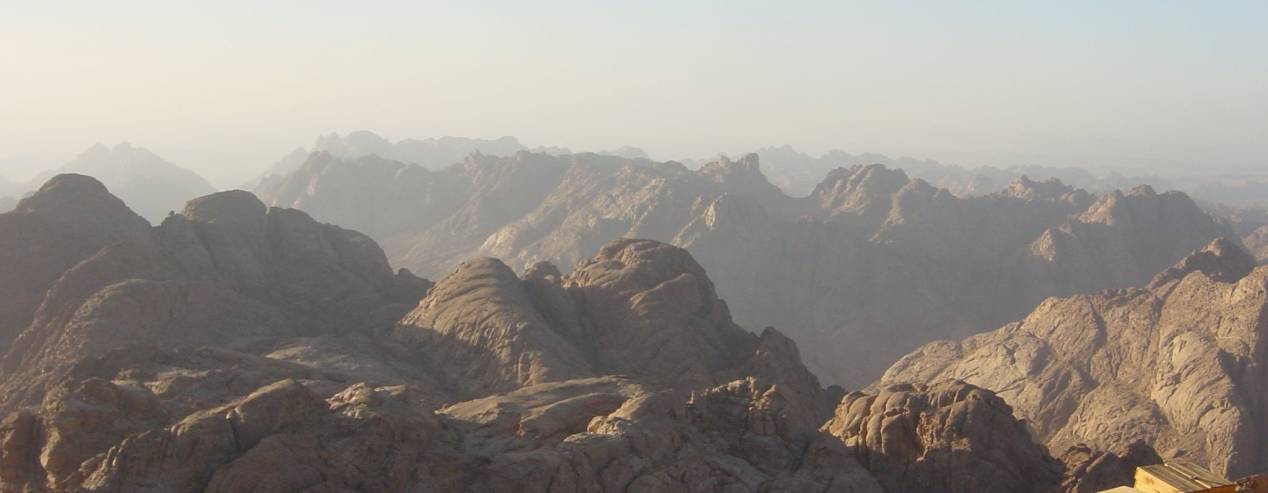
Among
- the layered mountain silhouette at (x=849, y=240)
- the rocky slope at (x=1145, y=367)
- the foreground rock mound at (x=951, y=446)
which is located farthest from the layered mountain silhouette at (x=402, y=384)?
the layered mountain silhouette at (x=849, y=240)

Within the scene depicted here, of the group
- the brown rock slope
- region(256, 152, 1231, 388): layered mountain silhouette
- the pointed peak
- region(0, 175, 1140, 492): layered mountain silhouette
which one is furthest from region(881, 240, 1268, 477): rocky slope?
the brown rock slope

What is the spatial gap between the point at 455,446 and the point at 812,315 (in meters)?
67.6

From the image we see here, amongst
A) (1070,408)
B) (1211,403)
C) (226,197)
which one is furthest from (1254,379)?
(226,197)

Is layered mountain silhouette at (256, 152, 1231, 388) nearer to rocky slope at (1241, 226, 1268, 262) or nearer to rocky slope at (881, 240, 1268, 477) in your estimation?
rocky slope at (1241, 226, 1268, 262)

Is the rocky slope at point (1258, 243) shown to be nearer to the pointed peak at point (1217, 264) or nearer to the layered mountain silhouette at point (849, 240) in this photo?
the layered mountain silhouette at point (849, 240)

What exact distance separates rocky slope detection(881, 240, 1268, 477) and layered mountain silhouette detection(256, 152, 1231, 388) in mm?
18838

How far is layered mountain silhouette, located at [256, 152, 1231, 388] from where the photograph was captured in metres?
85.7

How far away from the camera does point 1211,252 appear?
6197 cm

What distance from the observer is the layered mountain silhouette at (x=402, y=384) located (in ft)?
65.7

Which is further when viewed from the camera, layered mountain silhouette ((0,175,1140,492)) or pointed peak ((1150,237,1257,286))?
pointed peak ((1150,237,1257,286))

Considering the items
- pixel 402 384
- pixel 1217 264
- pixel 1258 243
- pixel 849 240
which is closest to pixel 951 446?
pixel 402 384

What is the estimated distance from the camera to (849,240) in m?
94.1

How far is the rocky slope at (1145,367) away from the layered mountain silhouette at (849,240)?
61.8 feet

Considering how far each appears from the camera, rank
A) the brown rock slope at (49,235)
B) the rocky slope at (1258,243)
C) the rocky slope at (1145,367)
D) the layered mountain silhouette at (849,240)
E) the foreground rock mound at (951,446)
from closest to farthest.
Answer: the foreground rock mound at (951,446), the brown rock slope at (49,235), the rocky slope at (1145,367), the layered mountain silhouette at (849,240), the rocky slope at (1258,243)
